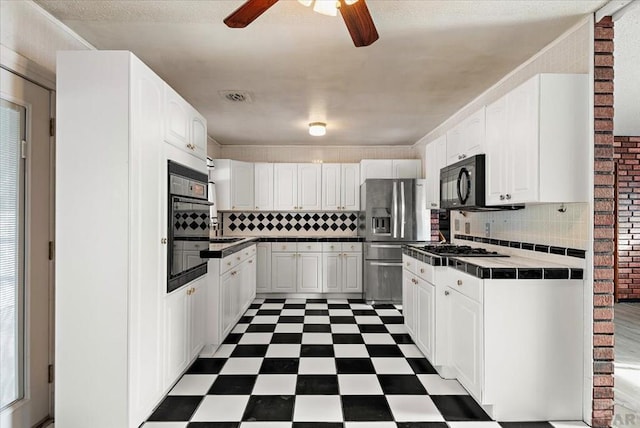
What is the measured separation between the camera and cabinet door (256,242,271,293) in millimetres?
5215

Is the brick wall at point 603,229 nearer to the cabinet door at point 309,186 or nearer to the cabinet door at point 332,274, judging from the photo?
the cabinet door at point 332,274

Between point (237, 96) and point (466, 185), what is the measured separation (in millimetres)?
2255

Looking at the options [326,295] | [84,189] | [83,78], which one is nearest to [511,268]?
[84,189]

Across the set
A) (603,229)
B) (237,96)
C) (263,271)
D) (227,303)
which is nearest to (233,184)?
(263,271)

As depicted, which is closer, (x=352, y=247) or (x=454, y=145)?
(x=454, y=145)

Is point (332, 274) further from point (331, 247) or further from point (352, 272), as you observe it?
point (331, 247)

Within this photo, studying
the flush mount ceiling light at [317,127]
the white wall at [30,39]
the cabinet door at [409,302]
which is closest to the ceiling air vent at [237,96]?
the flush mount ceiling light at [317,127]

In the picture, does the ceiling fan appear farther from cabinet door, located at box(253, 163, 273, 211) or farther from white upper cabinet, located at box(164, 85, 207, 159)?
cabinet door, located at box(253, 163, 273, 211)

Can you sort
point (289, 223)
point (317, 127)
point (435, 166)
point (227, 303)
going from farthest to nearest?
point (289, 223) → point (317, 127) → point (435, 166) → point (227, 303)

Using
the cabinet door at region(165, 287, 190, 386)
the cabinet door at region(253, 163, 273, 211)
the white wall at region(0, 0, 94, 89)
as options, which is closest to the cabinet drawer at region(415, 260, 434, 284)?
the cabinet door at region(165, 287, 190, 386)

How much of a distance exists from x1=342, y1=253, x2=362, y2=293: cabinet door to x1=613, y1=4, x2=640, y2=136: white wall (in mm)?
3427

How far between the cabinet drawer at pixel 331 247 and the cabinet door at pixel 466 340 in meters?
2.74

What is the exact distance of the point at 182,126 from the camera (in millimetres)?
2506

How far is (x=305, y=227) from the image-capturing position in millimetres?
5758
